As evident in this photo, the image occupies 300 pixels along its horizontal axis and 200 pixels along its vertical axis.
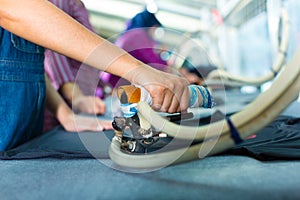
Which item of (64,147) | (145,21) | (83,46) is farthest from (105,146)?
(145,21)

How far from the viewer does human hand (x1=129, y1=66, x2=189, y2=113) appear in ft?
1.62

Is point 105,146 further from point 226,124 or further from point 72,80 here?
point 72,80

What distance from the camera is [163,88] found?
0.49 m

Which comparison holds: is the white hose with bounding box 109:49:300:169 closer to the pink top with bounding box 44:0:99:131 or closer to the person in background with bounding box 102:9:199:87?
the person in background with bounding box 102:9:199:87

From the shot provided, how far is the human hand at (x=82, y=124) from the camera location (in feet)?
2.93

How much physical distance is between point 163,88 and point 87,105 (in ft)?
2.83

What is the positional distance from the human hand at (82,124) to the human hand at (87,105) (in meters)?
0.20

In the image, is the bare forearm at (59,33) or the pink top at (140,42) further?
the pink top at (140,42)

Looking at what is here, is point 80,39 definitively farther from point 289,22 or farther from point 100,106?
point 289,22

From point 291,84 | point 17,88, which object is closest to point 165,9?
point 17,88

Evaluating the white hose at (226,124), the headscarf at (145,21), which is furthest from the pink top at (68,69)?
the white hose at (226,124)

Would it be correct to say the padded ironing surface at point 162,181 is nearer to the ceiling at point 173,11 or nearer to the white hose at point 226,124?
the white hose at point 226,124

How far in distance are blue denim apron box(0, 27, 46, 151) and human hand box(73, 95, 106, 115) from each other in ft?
1.54

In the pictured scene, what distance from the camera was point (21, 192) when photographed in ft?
1.41
